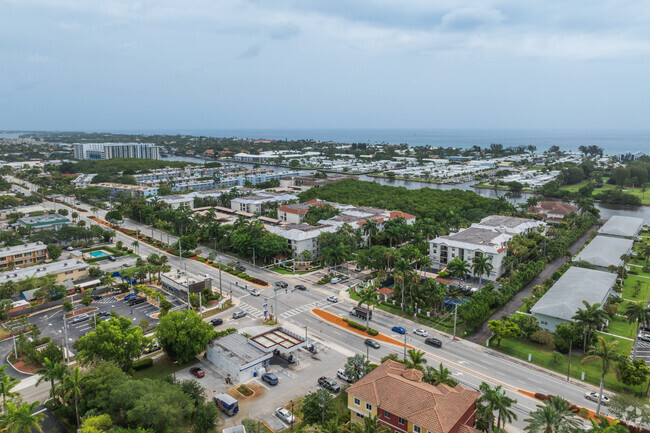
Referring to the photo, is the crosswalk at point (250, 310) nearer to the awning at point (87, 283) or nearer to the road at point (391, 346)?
the road at point (391, 346)

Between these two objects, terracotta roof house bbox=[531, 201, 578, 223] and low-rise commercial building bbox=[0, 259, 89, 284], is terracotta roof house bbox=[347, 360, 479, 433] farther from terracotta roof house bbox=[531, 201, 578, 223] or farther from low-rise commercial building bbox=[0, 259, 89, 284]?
terracotta roof house bbox=[531, 201, 578, 223]

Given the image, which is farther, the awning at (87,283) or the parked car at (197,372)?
the awning at (87,283)

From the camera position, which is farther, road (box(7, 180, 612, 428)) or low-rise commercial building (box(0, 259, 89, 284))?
low-rise commercial building (box(0, 259, 89, 284))

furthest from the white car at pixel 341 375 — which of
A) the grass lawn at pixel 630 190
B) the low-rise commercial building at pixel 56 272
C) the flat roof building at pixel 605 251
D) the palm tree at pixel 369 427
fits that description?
the grass lawn at pixel 630 190

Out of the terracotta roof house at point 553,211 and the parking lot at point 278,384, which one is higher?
the terracotta roof house at point 553,211

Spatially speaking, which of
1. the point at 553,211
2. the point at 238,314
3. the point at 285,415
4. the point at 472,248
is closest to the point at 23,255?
the point at 238,314

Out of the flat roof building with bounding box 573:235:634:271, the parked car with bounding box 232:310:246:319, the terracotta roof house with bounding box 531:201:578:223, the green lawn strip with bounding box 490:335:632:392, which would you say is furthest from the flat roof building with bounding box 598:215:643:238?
the parked car with bounding box 232:310:246:319
